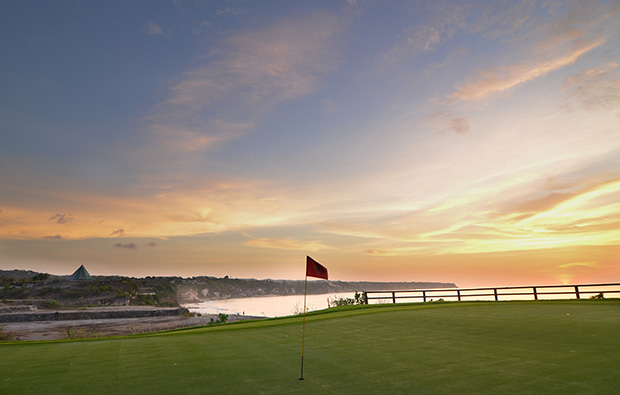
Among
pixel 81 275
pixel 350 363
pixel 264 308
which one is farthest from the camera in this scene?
pixel 264 308

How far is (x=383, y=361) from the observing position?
8.03 m

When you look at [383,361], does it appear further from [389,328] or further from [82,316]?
[82,316]

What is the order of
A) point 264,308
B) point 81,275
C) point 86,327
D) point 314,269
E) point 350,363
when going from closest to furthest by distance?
point 314,269, point 350,363, point 86,327, point 81,275, point 264,308

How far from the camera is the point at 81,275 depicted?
7125cm

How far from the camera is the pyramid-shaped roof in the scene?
232 ft

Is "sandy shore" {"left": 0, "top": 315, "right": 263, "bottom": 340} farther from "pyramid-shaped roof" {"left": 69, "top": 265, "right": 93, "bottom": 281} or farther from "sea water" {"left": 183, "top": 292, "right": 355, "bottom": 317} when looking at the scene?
"pyramid-shaped roof" {"left": 69, "top": 265, "right": 93, "bottom": 281}

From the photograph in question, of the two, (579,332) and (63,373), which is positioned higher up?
(579,332)

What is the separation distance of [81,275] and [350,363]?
7864cm

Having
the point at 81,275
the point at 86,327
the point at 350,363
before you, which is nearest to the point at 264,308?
the point at 81,275

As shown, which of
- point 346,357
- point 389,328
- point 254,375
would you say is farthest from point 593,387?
point 389,328

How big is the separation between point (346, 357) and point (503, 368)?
10.8ft

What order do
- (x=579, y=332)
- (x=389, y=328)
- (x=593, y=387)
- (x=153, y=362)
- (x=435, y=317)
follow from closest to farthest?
(x=593, y=387) → (x=153, y=362) → (x=579, y=332) → (x=389, y=328) → (x=435, y=317)

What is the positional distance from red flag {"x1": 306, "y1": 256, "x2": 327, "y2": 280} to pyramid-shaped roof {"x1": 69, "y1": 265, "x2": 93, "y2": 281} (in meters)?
77.9

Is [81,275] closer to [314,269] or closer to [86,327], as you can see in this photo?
[86,327]
